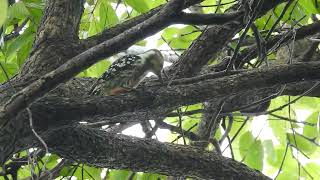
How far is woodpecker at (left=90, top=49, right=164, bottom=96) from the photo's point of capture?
2.17 meters

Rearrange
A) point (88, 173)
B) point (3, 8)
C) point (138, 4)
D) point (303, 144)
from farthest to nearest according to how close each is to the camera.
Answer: point (303, 144)
point (88, 173)
point (138, 4)
point (3, 8)

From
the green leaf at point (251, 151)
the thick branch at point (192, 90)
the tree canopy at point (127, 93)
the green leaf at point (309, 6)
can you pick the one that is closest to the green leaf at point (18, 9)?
the tree canopy at point (127, 93)

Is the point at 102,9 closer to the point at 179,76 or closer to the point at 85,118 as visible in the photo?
the point at 179,76

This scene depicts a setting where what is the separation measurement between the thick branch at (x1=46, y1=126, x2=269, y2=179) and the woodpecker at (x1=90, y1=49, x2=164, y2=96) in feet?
1.10

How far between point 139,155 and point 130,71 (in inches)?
19.9

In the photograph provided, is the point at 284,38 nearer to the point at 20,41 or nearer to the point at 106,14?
the point at 106,14

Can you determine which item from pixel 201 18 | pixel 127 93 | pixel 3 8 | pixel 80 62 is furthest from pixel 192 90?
pixel 3 8

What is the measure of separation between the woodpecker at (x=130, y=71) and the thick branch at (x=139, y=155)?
34 centimetres

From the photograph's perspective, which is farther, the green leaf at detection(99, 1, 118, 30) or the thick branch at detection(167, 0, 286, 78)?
the green leaf at detection(99, 1, 118, 30)

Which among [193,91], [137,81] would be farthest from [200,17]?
[137,81]

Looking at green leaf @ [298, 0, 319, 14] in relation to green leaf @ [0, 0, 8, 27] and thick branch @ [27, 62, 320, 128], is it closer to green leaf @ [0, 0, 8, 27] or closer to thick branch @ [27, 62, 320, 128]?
thick branch @ [27, 62, 320, 128]

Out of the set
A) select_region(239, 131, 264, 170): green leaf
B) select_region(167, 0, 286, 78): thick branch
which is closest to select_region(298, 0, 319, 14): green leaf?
select_region(167, 0, 286, 78): thick branch

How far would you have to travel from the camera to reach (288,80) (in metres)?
1.81

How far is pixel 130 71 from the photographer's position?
7.39 ft
